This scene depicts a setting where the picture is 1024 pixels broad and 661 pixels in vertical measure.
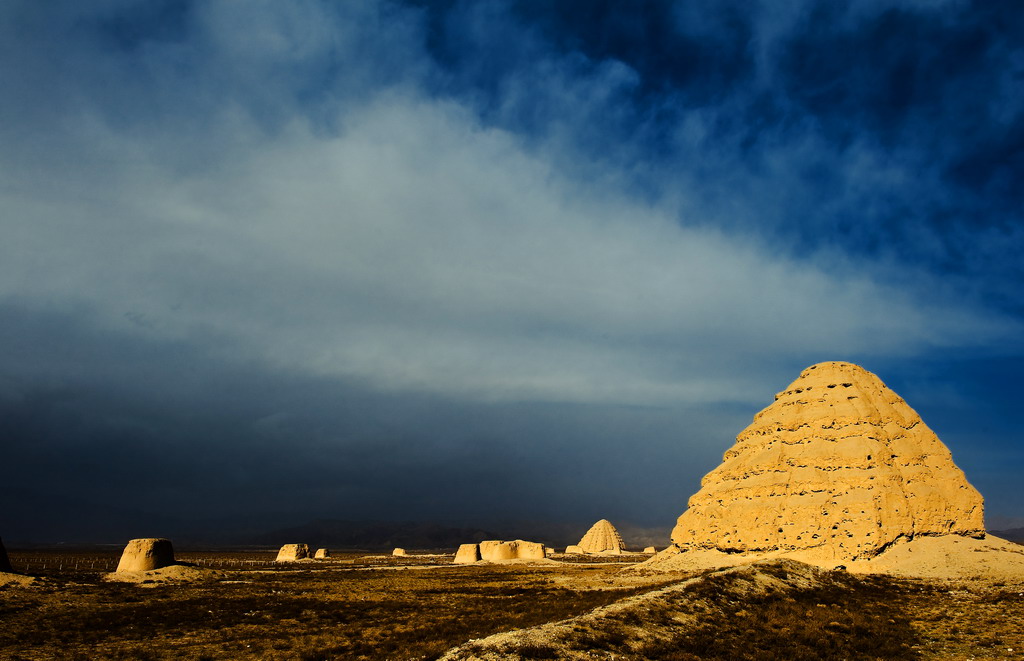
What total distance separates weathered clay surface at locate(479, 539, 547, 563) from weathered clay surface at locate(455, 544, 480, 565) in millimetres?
2233

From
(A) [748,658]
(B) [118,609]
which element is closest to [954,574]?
(A) [748,658]

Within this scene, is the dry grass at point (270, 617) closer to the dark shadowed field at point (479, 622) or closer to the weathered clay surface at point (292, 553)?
the dark shadowed field at point (479, 622)

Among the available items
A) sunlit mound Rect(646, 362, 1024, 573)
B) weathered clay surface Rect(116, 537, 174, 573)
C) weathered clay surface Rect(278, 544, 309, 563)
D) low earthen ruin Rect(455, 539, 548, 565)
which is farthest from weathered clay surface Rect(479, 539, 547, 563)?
weathered clay surface Rect(116, 537, 174, 573)

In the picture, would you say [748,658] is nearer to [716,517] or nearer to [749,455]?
[716,517]

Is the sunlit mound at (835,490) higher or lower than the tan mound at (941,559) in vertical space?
higher

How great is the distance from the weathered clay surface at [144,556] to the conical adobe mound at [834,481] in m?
40.2

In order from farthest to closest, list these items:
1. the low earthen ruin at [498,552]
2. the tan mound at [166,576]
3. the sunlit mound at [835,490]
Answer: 1. the low earthen ruin at [498,552]
2. the tan mound at [166,576]
3. the sunlit mound at [835,490]

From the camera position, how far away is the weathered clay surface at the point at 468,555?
72375 mm

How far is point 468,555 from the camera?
2876 inches

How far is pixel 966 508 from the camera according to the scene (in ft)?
113

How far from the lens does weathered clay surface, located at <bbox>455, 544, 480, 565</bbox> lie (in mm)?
72375

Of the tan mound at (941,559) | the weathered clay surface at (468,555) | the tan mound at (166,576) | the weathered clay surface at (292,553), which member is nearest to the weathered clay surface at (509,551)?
the weathered clay surface at (468,555)

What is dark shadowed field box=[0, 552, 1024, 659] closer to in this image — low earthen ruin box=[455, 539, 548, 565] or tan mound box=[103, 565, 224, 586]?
tan mound box=[103, 565, 224, 586]

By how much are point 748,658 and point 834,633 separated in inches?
198
